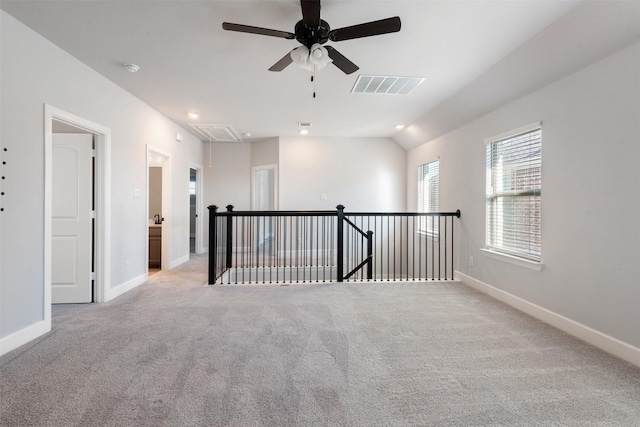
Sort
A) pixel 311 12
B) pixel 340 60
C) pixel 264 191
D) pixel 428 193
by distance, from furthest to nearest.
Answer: pixel 264 191 < pixel 428 193 < pixel 340 60 < pixel 311 12

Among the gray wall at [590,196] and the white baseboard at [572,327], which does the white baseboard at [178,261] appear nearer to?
the white baseboard at [572,327]

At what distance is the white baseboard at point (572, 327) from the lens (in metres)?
2.12

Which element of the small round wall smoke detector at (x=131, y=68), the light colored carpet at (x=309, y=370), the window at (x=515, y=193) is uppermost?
the small round wall smoke detector at (x=131, y=68)

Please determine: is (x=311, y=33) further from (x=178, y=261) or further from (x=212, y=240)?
(x=178, y=261)

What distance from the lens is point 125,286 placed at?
374 centimetres

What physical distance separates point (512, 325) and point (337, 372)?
73.6 inches

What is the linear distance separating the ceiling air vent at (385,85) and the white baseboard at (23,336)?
3868mm

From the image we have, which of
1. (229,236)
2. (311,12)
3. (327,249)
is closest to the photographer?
(311,12)

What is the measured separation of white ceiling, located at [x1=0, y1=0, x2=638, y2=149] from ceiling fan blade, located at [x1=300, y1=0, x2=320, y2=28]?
0.24 metres

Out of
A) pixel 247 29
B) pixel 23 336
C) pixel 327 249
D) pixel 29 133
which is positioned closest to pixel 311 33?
pixel 247 29

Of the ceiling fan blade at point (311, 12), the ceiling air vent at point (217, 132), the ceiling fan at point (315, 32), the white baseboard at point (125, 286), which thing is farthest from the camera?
the ceiling air vent at point (217, 132)

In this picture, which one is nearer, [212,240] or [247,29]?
[247,29]

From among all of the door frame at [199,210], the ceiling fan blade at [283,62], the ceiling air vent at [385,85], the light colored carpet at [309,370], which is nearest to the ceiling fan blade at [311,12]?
the ceiling fan blade at [283,62]

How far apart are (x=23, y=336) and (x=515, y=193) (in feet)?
15.9
